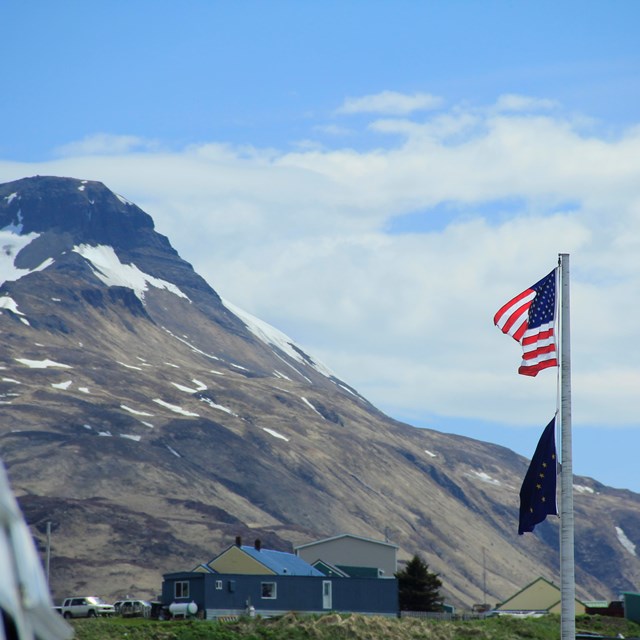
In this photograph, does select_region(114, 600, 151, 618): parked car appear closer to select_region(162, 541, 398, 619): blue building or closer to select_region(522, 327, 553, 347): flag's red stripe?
select_region(162, 541, 398, 619): blue building

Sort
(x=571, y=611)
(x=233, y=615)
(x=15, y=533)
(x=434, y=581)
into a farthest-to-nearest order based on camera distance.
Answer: (x=434, y=581) < (x=233, y=615) < (x=571, y=611) < (x=15, y=533)

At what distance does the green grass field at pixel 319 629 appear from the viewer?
63.7 metres

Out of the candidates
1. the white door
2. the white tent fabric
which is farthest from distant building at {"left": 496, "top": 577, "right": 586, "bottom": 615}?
the white tent fabric

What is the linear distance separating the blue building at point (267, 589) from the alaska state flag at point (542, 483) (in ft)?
157

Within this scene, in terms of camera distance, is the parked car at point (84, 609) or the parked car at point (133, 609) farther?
the parked car at point (84, 609)

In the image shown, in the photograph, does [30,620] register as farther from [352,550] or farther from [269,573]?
[352,550]

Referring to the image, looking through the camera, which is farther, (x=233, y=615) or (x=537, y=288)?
(x=233, y=615)

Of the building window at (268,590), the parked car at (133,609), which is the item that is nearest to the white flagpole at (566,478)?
the building window at (268,590)

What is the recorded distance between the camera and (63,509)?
19288 cm

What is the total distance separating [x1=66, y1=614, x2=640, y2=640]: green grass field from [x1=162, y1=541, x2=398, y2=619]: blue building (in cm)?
801

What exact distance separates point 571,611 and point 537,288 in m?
8.09

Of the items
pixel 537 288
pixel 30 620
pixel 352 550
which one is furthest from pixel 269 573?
pixel 30 620

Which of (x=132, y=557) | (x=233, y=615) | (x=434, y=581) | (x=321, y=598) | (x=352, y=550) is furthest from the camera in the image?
(x=132, y=557)

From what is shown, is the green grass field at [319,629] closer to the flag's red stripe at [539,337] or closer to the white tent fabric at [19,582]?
the flag's red stripe at [539,337]
